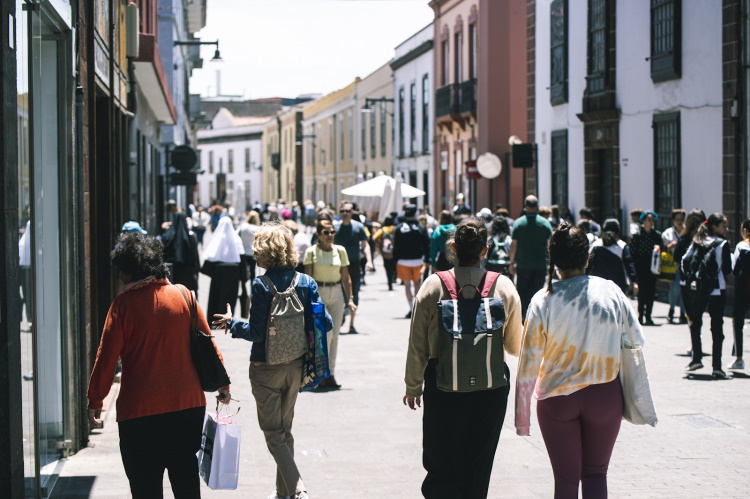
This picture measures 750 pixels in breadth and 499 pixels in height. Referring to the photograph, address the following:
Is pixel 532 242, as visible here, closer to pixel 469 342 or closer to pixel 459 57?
pixel 469 342

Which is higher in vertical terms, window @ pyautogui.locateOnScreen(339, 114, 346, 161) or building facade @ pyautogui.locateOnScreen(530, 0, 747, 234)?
window @ pyautogui.locateOnScreen(339, 114, 346, 161)

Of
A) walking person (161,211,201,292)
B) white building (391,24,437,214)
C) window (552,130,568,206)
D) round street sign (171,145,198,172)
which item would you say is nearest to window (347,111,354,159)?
white building (391,24,437,214)

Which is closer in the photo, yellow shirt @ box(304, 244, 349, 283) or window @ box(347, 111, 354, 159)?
yellow shirt @ box(304, 244, 349, 283)

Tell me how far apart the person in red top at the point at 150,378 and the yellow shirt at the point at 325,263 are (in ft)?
16.6

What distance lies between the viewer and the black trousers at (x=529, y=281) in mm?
14141

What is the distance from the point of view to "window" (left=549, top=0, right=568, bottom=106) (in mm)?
25297

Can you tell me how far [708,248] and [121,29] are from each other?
286 inches

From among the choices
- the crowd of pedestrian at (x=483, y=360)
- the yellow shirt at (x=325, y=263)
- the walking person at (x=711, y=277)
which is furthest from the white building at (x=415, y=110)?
the crowd of pedestrian at (x=483, y=360)

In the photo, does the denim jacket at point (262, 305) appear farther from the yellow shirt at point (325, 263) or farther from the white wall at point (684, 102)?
the white wall at point (684, 102)

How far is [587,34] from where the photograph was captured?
23.7m

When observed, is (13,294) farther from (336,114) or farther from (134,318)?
(336,114)

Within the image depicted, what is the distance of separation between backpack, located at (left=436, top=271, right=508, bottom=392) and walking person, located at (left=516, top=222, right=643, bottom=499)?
0.21 m

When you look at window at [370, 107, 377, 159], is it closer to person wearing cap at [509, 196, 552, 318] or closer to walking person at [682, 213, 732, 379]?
person wearing cap at [509, 196, 552, 318]

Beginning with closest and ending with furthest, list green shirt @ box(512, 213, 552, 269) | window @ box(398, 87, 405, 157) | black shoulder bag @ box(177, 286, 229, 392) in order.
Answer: black shoulder bag @ box(177, 286, 229, 392) < green shirt @ box(512, 213, 552, 269) < window @ box(398, 87, 405, 157)
